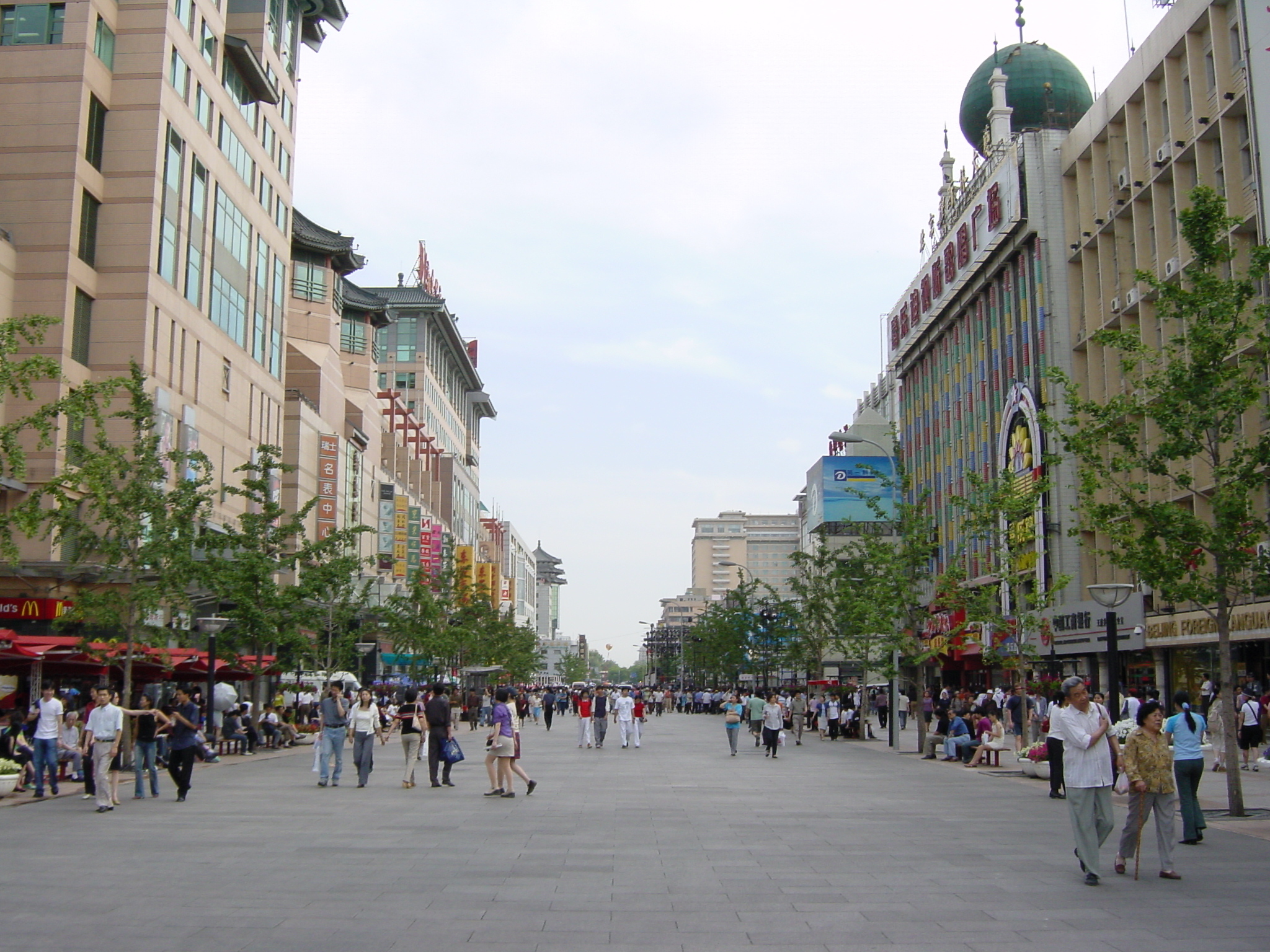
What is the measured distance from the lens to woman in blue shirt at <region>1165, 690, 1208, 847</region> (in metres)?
13.3

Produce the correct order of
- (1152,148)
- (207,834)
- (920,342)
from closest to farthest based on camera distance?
(207,834)
(1152,148)
(920,342)

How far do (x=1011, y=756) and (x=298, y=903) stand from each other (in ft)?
81.4

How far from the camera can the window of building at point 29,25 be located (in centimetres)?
3741

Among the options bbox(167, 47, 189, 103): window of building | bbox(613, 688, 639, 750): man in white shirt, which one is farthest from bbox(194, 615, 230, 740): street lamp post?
bbox(167, 47, 189, 103): window of building

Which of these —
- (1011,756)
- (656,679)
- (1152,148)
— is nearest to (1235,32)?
(1152,148)

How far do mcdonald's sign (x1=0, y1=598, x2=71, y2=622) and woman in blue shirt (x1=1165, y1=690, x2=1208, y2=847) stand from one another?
3077cm

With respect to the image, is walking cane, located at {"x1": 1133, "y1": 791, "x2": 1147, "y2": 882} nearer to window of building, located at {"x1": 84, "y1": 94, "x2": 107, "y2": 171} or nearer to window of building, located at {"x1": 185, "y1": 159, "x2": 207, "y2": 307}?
window of building, located at {"x1": 84, "y1": 94, "x2": 107, "y2": 171}

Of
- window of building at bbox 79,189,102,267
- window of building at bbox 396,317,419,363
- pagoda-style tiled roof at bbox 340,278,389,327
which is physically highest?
window of building at bbox 396,317,419,363

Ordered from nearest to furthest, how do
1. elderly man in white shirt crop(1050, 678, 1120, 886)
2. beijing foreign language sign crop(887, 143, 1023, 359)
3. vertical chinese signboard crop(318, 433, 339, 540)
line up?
elderly man in white shirt crop(1050, 678, 1120, 886)
beijing foreign language sign crop(887, 143, 1023, 359)
vertical chinese signboard crop(318, 433, 339, 540)

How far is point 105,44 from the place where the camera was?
39.0m

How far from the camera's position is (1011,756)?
31.2 meters

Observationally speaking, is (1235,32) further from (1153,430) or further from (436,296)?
(436,296)

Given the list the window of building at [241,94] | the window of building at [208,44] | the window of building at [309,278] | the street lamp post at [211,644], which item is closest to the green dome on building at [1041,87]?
the window of building at [241,94]

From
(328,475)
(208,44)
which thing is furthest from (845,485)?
(208,44)
